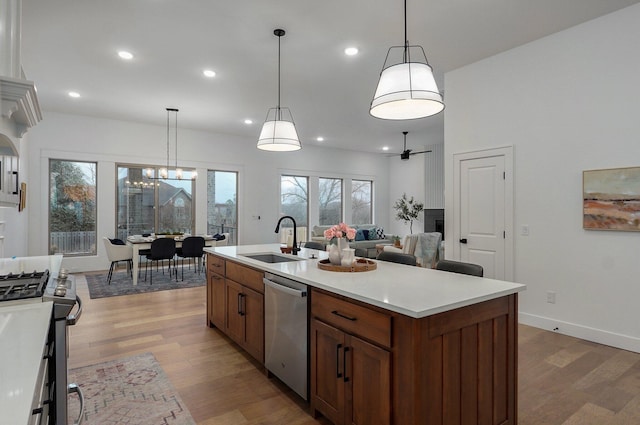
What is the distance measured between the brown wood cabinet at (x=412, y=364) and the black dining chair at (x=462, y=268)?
0.44 meters

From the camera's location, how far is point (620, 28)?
11.0 feet

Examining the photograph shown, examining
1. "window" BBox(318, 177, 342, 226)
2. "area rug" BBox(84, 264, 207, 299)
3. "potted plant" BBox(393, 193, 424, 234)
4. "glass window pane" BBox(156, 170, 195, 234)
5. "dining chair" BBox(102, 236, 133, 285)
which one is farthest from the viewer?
"window" BBox(318, 177, 342, 226)

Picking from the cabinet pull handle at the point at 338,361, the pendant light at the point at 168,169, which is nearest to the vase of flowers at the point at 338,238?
the cabinet pull handle at the point at 338,361

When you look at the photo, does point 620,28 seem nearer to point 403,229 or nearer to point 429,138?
point 429,138

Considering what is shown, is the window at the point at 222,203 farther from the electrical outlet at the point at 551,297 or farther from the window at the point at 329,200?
the electrical outlet at the point at 551,297

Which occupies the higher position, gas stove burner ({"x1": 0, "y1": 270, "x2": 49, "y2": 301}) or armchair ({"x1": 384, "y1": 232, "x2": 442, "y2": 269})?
gas stove burner ({"x1": 0, "y1": 270, "x2": 49, "y2": 301})

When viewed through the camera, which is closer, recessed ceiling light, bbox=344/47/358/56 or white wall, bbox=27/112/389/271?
recessed ceiling light, bbox=344/47/358/56

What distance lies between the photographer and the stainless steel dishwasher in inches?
89.4

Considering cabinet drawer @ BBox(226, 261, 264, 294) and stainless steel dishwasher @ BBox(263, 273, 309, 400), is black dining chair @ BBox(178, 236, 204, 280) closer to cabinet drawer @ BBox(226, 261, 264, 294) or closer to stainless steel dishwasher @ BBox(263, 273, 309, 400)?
cabinet drawer @ BBox(226, 261, 264, 294)

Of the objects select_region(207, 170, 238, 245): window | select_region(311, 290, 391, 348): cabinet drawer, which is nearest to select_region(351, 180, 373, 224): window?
select_region(207, 170, 238, 245): window

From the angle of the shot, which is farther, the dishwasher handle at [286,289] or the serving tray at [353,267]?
the serving tray at [353,267]

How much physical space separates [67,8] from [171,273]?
16.0 ft

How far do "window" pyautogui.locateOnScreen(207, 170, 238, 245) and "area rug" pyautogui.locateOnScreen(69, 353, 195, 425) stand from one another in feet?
18.5

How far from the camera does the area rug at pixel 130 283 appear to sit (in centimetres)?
548
